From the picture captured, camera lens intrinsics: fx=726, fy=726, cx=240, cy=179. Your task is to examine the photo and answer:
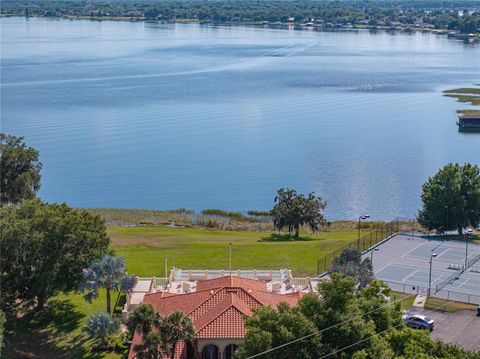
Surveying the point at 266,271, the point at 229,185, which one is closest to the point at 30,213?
the point at 266,271

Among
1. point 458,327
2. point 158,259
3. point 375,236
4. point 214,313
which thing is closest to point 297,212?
point 375,236

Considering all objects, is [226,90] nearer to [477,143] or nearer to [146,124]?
[146,124]

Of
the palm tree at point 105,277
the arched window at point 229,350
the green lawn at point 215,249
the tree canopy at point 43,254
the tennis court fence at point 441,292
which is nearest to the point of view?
the arched window at point 229,350

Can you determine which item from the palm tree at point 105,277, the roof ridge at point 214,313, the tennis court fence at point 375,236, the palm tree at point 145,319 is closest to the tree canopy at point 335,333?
the palm tree at point 145,319

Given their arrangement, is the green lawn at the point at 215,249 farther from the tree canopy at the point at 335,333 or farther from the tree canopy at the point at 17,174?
the tree canopy at the point at 335,333

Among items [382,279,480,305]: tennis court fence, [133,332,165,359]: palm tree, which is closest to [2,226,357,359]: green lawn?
[382,279,480,305]: tennis court fence

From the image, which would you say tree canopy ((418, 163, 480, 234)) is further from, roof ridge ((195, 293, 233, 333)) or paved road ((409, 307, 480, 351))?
roof ridge ((195, 293, 233, 333))

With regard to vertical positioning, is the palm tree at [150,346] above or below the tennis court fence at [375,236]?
above
